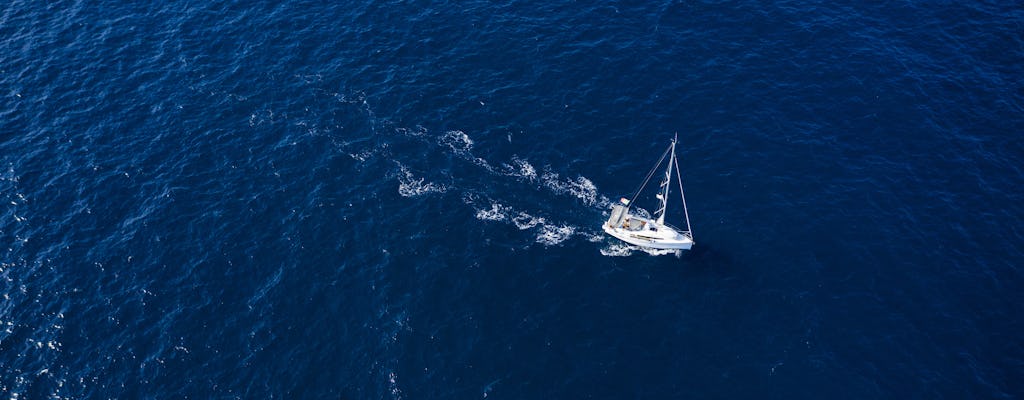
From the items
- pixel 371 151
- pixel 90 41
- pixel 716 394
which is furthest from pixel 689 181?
pixel 90 41

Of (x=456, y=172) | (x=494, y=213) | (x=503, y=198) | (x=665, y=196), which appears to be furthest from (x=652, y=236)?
(x=456, y=172)

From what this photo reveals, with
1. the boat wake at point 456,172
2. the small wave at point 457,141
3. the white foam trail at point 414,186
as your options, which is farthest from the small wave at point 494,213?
the small wave at point 457,141

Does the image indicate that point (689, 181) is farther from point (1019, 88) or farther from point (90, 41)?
point (90, 41)

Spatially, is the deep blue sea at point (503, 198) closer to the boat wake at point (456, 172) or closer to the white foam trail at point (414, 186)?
the boat wake at point (456, 172)

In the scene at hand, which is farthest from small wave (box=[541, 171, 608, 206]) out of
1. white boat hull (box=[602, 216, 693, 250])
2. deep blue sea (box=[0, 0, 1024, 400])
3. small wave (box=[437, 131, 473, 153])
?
small wave (box=[437, 131, 473, 153])

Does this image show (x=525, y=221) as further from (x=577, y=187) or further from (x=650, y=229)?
(x=650, y=229)

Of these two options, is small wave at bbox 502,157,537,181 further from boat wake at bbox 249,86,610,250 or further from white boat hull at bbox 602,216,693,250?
white boat hull at bbox 602,216,693,250

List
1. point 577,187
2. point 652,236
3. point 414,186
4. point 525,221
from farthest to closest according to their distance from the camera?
1. point 414,186
2. point 577,187
3. point 525,221
4. point 652,236

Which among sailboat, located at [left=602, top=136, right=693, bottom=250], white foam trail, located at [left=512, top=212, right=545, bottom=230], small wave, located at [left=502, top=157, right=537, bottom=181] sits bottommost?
white foam trail, located at [left=512, top=212, right=545, bottom=230]

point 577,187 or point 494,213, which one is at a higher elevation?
point 577,187
